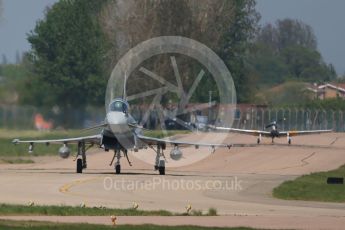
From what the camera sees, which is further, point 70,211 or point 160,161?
point 160,161

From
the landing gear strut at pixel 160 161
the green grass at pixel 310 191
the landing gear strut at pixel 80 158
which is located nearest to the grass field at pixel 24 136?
the landing gear strut at pixel 80 158

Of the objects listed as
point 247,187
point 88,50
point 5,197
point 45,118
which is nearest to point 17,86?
point 45,118

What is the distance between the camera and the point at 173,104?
107 metres

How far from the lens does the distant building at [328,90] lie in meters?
147

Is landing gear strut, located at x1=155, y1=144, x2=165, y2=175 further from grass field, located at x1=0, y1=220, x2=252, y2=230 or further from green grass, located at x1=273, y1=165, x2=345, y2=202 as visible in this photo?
grass field, located at x1=0, y1=220, x2=252, y2=230

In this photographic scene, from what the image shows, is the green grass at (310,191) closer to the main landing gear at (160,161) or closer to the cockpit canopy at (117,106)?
the main landing gear at (160,161)

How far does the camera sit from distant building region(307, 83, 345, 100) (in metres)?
147

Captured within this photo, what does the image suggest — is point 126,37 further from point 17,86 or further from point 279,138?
point 17,86

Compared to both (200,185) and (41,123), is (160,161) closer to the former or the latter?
(200,185)

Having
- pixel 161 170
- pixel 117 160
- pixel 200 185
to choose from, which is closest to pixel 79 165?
pixel 117 160

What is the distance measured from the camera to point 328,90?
15838 centimetres

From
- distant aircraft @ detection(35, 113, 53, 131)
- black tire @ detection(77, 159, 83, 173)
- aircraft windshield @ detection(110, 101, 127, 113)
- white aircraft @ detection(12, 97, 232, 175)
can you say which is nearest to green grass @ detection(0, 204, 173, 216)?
white aircraft @ detection(12, 97, 232, 175)

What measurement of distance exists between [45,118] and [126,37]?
1522 inches

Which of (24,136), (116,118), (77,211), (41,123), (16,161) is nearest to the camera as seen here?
(77,211)
